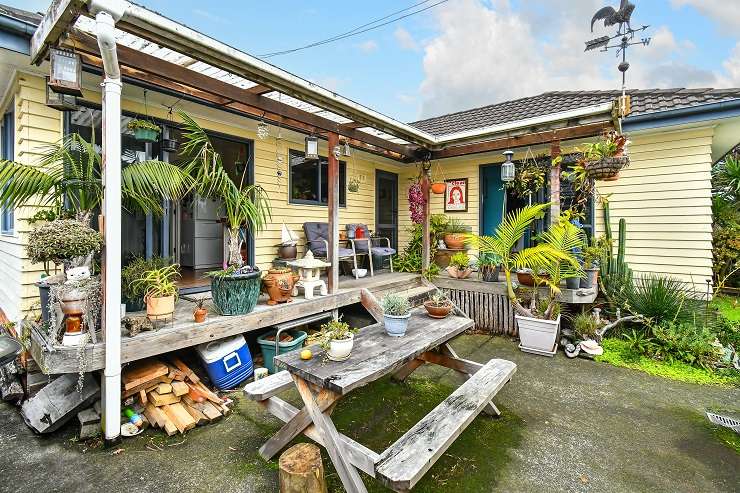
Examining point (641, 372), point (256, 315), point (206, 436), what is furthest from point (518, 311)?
point (206, 436)

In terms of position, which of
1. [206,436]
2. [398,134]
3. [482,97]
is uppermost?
[482,97]

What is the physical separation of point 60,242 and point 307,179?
3635 millimetres

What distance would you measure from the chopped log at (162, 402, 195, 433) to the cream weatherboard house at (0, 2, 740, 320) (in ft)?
5.57

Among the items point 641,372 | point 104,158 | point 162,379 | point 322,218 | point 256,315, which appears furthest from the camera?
point 322,218

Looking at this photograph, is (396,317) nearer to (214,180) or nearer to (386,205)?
(214,180)

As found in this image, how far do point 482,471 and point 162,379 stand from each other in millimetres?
2350

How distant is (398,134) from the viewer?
15.0ft

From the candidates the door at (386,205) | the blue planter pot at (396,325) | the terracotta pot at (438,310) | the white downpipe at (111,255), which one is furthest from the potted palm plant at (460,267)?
the white downpipe at (111,255)

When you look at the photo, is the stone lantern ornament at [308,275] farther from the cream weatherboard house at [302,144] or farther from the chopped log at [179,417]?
the chopped log at [179,417]

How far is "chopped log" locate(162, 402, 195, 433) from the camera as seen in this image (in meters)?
2.45

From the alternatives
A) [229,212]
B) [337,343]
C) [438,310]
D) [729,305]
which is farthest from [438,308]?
[729,305]

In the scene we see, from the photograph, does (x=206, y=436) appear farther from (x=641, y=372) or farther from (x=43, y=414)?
(x=641, y=372)

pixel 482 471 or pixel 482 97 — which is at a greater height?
pixel 482 97

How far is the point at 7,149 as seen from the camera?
4.07m
